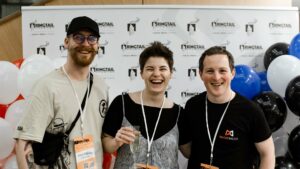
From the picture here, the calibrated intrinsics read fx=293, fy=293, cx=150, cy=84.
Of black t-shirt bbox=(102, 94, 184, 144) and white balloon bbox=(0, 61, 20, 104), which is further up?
white balloon bbox=(0, 61, 20, 104)

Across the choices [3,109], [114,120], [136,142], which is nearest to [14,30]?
[3,109]

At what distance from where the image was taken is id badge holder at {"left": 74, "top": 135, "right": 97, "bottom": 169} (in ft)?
6.17

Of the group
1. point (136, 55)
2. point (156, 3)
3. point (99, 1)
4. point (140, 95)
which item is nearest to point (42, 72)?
point (140, 95)

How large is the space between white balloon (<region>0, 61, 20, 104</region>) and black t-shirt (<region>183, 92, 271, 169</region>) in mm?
1726

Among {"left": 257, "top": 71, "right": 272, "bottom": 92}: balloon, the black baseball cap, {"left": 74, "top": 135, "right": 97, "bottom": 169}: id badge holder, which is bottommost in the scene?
{"left": 74, "top": 135, "right": 97, "bottom": 169}: id badge holder

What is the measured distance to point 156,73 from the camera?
6.32 ft

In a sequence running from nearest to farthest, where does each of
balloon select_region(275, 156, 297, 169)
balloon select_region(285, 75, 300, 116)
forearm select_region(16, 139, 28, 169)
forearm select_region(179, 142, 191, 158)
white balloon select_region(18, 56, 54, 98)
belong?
forearm select_region(16, 139, 28, 169) < forearm select_region(179, 142, 191, 158) < white balloon select_region(18, 56, 54, 98) < balloon select_region(285, 75, 300, 116) < balloon select_region(275, 156, 297, 169)

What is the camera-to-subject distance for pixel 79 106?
193cm

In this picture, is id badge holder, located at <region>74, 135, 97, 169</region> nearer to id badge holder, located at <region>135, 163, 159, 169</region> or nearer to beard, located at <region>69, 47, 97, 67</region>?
id badge holder, located at <region>135, 163, 159, 169</region>

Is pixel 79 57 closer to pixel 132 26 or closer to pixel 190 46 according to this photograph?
pixel 132 26

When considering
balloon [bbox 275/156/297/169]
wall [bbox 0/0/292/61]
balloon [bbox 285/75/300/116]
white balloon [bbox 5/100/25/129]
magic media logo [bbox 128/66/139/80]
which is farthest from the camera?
wall [bbox 0/0/292/61]

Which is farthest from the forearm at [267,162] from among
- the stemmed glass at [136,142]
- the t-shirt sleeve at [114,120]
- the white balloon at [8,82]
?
the white balloon at [8,82]

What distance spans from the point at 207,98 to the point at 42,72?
1.43 metres

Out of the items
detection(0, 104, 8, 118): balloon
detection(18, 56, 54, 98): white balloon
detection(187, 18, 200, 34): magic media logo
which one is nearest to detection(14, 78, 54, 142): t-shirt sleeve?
detection(18, 56, 54, 98): white balloon
